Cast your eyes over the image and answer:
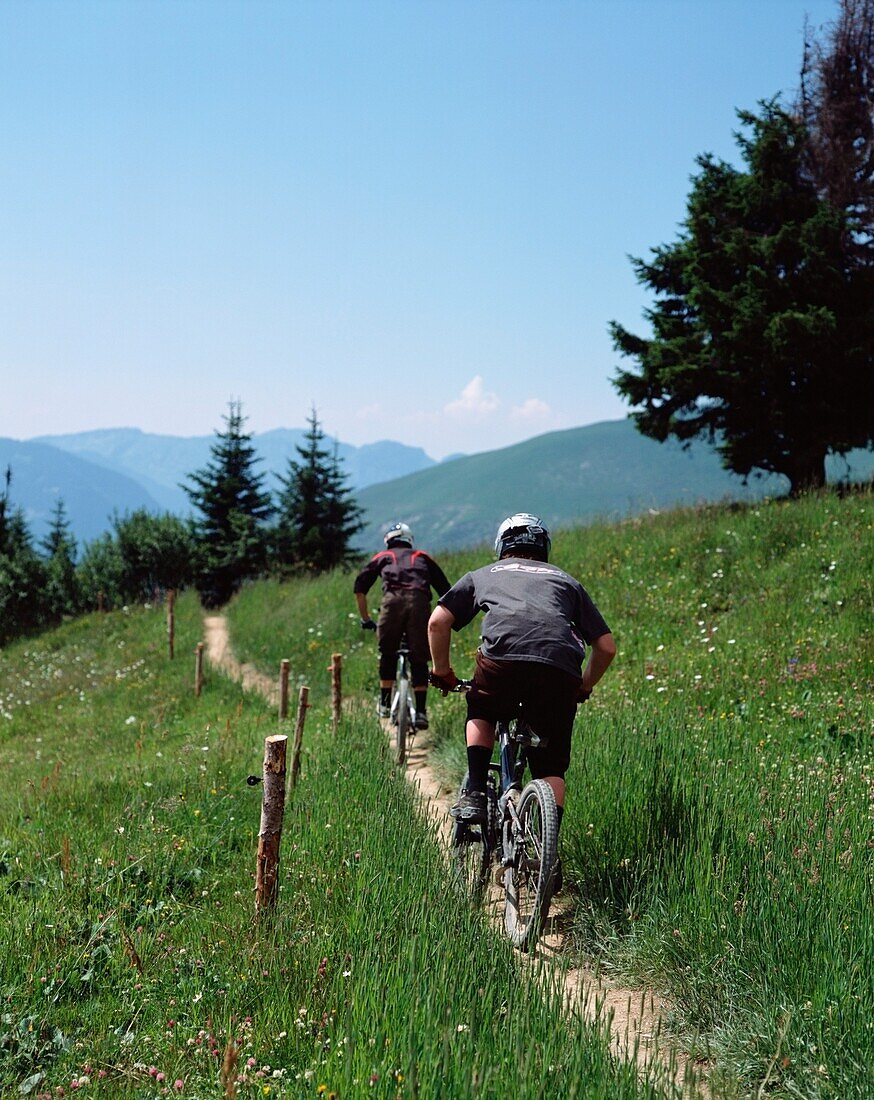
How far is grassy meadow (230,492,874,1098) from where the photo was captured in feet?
11.1

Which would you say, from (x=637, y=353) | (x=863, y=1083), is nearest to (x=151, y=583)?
(x=637, y=353)

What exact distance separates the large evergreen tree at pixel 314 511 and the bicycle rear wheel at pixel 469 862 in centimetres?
2975

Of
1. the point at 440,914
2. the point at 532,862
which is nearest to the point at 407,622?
the point at 532,862

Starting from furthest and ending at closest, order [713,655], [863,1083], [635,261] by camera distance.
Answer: [635,261] → [713,655] → [863,1083]

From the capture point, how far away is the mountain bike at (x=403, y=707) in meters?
9.24

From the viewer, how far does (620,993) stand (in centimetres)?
418

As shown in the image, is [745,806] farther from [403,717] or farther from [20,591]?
[20,591]

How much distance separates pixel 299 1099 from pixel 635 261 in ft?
68.5

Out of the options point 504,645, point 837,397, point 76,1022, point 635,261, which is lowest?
point 76,1022

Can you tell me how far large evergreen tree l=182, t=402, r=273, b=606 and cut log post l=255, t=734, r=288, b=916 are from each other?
30.9m

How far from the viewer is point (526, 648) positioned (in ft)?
15.4

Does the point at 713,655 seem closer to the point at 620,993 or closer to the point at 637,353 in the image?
the point at 620,993

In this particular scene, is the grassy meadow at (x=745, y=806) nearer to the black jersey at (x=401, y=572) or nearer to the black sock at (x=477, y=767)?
the black sock at (x=477, y=767)

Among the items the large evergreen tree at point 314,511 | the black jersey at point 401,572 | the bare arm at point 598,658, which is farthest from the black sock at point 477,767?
the large evergreen tree at point 314,511
